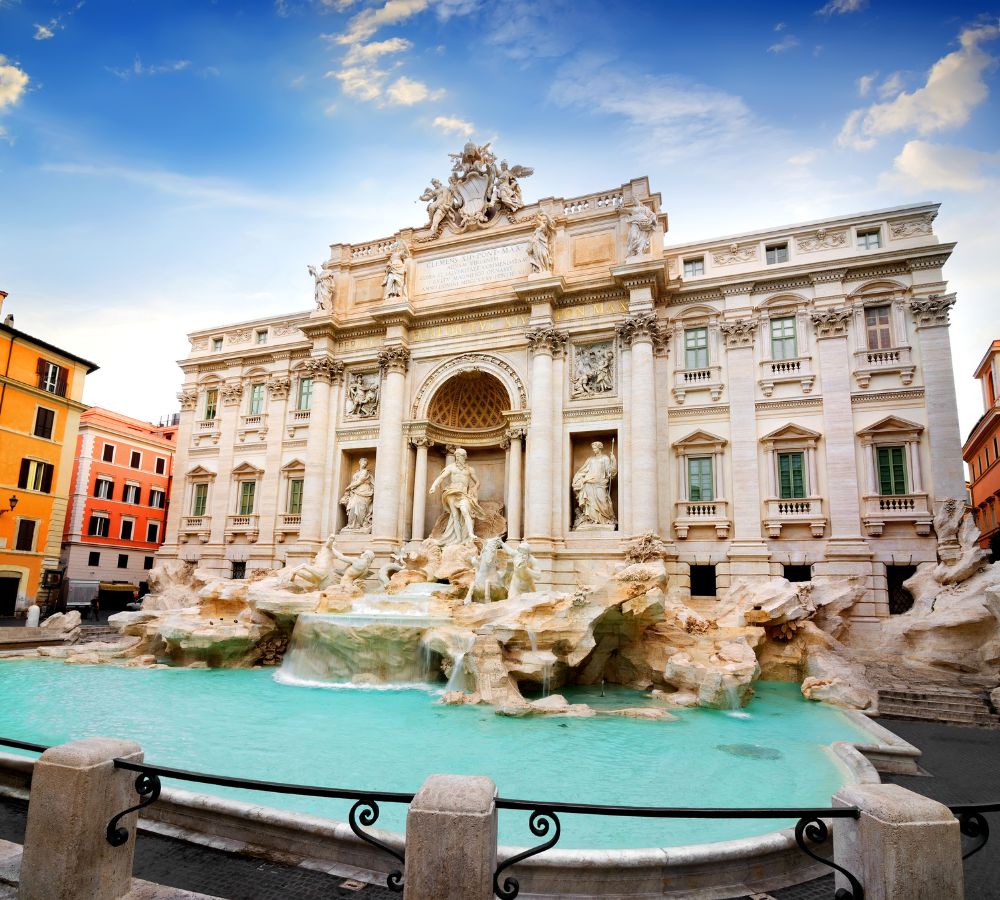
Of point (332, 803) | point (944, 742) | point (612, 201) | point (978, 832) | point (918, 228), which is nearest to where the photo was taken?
point (978, 832)

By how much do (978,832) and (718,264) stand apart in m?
20.4

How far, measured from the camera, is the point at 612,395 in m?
20.5

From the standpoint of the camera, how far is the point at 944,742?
29.7 feet

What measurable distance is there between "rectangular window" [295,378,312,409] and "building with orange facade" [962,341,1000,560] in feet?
89.3

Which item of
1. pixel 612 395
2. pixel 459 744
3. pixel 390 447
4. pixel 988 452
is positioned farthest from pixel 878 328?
pixel 459 744

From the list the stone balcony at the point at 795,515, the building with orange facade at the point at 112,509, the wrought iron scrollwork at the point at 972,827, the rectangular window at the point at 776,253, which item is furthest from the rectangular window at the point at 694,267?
the building with orange facade at the point at 112,509

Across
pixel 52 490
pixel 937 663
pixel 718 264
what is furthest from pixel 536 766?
pixel 52 490

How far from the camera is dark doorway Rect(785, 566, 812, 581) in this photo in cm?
1819

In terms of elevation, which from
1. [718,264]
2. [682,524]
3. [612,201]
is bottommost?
[682,524]

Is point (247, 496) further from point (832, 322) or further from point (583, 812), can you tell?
point (583, 812)

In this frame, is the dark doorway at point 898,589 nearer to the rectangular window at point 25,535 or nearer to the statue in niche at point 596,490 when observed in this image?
the statue in niche at point 596,490

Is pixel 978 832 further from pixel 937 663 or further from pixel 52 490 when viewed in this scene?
pixel 52 490

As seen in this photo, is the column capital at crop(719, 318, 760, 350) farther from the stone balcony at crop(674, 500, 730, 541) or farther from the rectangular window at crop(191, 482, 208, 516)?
the rectangular window at crop(191, 482, 208, 516)

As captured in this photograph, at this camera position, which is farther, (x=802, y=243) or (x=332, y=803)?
(x=802, y=243)
